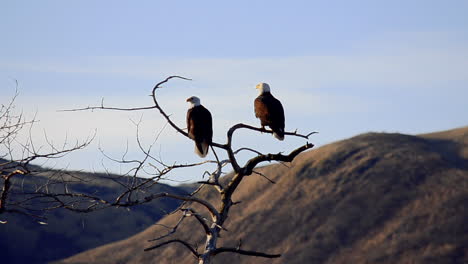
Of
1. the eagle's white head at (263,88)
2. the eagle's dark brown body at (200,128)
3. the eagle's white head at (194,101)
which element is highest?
the eagle's white head at (263,88)

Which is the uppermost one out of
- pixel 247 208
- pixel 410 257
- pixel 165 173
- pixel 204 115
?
pixel 204 115

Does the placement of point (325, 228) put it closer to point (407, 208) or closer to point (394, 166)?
point (407, 208)

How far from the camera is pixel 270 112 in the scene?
1550cm

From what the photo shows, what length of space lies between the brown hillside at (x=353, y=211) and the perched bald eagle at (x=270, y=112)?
153 ft

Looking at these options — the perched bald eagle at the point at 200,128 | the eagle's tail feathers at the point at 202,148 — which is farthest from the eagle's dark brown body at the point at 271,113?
the eagle's tail feathers at the point at 202,148

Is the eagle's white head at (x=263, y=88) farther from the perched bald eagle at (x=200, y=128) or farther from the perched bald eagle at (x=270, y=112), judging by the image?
the perched bald eagle at (x=200, y=128)

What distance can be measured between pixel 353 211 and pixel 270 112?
184 feet

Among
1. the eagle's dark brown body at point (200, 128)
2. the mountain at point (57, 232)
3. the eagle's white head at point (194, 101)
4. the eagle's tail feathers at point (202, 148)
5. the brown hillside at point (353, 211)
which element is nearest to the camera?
the eagle's dark brown body at point (200, 128)

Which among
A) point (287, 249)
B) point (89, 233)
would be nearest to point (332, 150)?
point (287, 249)

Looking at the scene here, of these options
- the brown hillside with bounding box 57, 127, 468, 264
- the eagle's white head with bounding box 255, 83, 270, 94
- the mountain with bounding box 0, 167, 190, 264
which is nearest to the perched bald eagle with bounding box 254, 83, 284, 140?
the eagle's white head with bounding box 255, 83, 270, 94

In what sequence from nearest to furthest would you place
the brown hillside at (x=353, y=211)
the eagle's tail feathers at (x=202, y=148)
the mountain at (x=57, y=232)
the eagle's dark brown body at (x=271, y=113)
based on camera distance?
the eagle's tail feathers at (x=202, y=148) → the eagle's dark brown body at (x=271, y=113) → the brown hillside at (x=353, y=211) → the mountain at (x=57, y=232)

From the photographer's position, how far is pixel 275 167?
8394cm

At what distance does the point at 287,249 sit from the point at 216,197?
18750mm

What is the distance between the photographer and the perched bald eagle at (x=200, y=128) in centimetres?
1364
